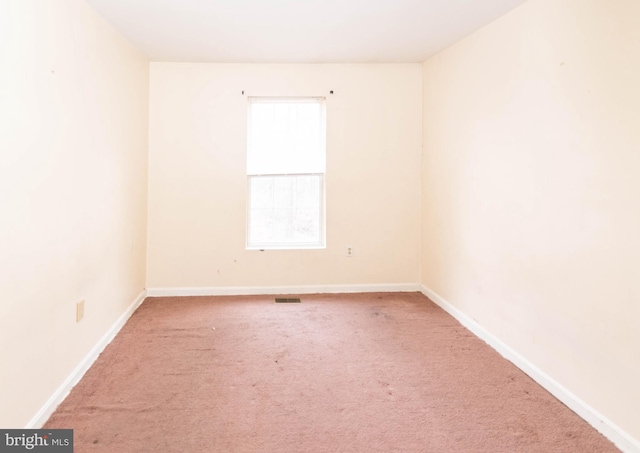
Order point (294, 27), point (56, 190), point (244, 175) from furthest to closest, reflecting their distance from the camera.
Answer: point (244, 175)
point (294, 27)
point (56, 190)

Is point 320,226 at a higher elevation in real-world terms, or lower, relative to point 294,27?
lower

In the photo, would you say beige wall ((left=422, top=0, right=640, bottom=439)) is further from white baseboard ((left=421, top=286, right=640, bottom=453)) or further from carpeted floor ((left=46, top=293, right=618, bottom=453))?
carpeted floor ((left=46, top=293, right=618, bottom=453))

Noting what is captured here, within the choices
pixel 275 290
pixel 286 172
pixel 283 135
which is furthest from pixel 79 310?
pixel 283 135

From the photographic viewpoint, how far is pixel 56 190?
1912mm

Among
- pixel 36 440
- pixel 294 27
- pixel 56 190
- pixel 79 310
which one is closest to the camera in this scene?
pixel 36 440

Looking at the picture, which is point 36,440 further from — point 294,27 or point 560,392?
point 294,27

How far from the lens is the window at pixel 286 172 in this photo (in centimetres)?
383

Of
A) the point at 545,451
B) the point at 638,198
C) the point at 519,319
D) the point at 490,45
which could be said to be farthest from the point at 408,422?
the point at 490,45

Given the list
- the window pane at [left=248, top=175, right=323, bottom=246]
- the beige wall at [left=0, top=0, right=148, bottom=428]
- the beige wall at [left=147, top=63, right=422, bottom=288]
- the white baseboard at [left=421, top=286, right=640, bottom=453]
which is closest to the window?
the window pane at [left=248, top=175, right=323, bottom=246]

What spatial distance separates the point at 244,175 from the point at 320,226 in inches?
38.3

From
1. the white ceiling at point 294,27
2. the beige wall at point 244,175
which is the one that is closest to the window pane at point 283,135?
the beige wall at point 244,175

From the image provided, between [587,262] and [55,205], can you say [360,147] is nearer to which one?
[587,262]

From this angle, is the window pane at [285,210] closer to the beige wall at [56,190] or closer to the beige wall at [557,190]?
the beige wall at [56,190]

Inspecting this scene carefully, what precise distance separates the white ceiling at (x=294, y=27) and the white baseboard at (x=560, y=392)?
2.31m
